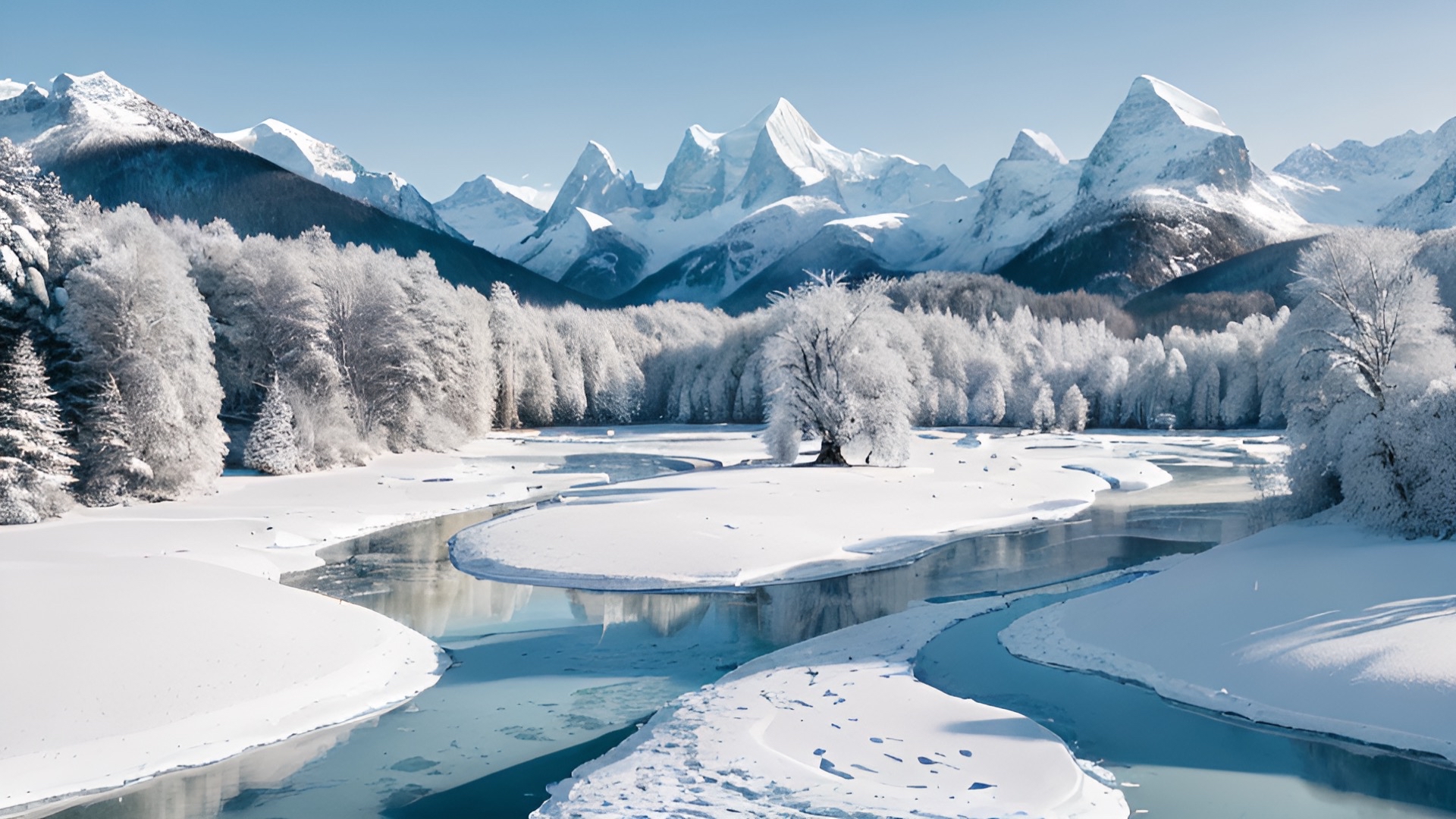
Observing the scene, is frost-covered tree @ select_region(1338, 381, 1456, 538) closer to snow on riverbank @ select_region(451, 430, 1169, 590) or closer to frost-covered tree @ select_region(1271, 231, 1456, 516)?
frost-covered tree @ select_region(1271, 231, 1456, 516)

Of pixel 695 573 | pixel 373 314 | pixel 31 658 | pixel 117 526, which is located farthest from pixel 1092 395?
pixel 31 658

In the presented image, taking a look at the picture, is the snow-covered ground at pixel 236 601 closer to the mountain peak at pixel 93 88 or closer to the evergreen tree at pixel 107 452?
the evergreen tree at pixel 107 452

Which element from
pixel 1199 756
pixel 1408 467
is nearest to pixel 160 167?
pixel 1408 467

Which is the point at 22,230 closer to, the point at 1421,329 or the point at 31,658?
the point at 31,658

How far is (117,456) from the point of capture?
3322 centimetres

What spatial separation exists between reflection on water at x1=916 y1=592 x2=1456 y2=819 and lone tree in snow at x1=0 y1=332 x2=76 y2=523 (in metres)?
27.6

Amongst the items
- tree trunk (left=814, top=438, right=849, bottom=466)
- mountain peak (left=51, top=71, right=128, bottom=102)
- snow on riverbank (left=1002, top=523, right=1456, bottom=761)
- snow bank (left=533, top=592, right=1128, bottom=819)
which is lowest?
snow bank (left=533, top=592, right=1128, bottom=819)

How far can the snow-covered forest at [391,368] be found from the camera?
26.5 meters

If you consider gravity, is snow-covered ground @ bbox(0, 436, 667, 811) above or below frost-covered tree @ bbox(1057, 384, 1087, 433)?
below

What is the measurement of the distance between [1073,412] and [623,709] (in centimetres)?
8732

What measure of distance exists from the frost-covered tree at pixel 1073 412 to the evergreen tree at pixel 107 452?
3187 inches

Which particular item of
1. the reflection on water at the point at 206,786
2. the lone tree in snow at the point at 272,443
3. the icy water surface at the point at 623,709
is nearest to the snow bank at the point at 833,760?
the icy water surface at the point at 623,709

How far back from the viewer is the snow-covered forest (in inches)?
1043

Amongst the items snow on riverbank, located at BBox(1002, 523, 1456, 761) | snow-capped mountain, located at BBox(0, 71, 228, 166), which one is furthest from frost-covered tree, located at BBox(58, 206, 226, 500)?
snow-capped mountain, located at BBox(0, 71, 228, 166)
